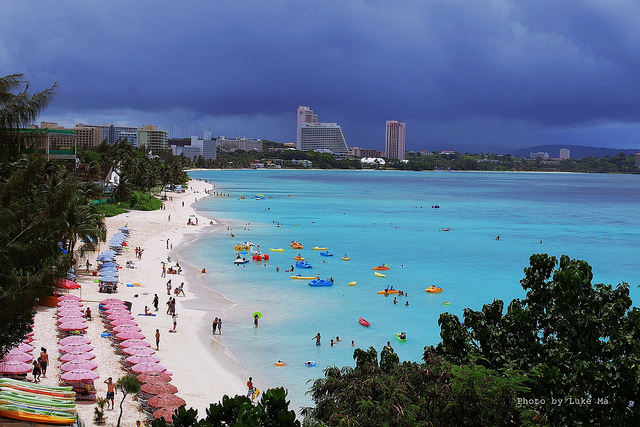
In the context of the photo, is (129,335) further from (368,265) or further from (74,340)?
(368,265)

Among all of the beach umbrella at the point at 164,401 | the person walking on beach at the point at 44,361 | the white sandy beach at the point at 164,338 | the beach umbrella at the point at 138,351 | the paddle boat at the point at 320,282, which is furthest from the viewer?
the paddle boat at the point at 320,282

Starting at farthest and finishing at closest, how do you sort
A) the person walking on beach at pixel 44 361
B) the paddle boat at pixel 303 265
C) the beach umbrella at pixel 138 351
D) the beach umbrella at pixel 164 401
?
the paddle boat at pixel 303 265 < the beach umbrella at pixel 138 351 < the person walking on beach at pixel 44 361 < the beach umbrella at pixel 164 401

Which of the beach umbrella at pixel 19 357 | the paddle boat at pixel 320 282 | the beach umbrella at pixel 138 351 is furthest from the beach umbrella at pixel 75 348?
the paddle boat at pixel 320 282

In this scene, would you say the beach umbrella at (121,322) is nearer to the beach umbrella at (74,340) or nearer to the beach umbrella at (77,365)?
the beach umbrella at (74,340)

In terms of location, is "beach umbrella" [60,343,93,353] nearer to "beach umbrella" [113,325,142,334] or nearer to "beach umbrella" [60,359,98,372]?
"beach umbrella" [60,359,98,372]

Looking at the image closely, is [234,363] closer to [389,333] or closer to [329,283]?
[389,333]

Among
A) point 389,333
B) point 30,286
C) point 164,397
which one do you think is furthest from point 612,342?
point 389,333
